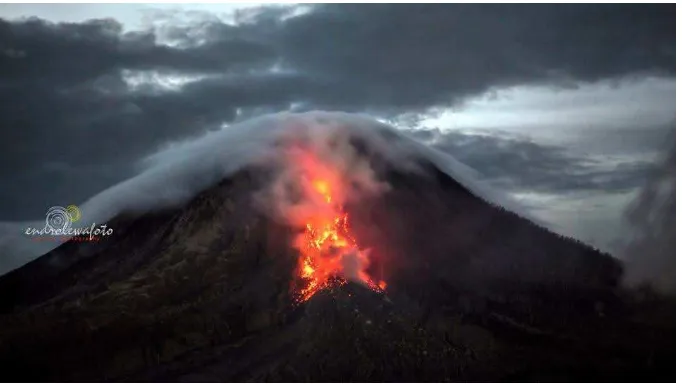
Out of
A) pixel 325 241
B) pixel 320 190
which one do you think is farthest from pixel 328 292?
pixel 320 190

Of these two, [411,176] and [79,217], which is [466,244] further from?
[79,217]

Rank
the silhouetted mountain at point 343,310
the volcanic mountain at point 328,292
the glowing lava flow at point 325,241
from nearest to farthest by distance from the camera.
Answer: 1. the silhouetted mountain at point 343,310
2. the volcanic mountain at point 328,292
3. the glowing lava flow at point 325,241

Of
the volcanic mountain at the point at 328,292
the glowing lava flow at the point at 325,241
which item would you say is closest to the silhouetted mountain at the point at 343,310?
the volcanic mountain at the point at 328,292

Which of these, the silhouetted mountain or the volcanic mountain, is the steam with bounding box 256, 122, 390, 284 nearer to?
the volcanic mountain

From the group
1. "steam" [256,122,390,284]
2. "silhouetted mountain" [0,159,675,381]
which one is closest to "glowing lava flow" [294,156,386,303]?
"steam" [256,122,390,284]

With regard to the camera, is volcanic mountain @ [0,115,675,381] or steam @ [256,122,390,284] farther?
steam @ [256,122,390,284]

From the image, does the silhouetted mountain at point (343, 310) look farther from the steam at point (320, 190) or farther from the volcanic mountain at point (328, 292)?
the steam at point (320, 190)
